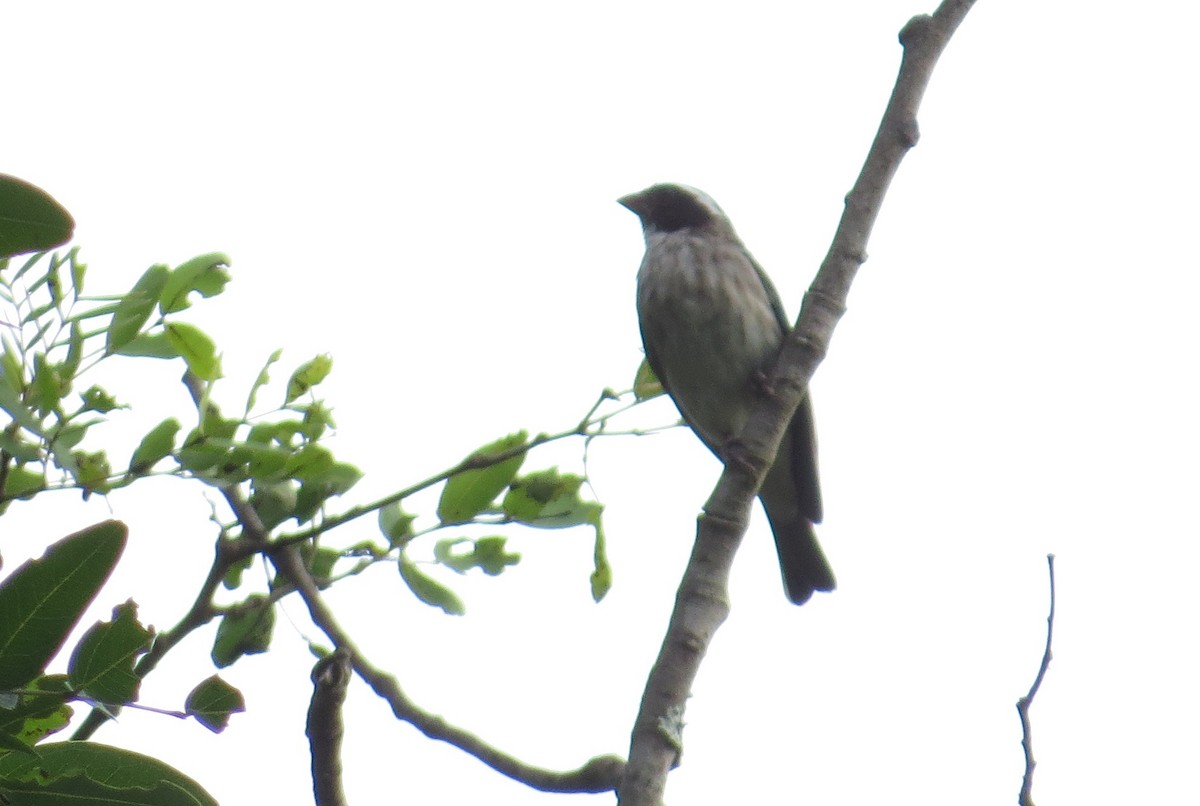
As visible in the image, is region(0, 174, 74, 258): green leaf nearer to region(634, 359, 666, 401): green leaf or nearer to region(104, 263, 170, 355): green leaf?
region(104, 263, 170, 355): green leaf

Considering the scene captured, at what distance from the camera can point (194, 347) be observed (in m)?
2.10

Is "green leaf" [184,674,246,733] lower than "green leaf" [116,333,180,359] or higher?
lower

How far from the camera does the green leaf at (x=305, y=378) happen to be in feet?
7.21

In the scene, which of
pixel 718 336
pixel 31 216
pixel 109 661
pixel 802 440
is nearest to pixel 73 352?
pixel 31 216

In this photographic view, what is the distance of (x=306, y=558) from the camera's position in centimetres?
219

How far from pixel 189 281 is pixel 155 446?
0.84ft

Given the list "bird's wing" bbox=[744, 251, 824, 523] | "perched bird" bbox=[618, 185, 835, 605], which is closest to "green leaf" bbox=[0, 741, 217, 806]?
"perched bird" bbox=[618, 185, 835, 605]

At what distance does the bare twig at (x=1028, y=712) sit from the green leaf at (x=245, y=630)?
1106 millimetres

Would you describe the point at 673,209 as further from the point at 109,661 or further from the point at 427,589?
the point at 109,661

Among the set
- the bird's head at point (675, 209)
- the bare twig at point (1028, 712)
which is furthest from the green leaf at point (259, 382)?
the bird's head at point (675, 209)

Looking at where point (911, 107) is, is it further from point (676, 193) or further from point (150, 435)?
point (676, 193)

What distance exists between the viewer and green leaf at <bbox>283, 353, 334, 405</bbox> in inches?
86.5

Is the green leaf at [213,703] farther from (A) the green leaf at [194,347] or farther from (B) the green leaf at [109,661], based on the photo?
(A) the green leaf at [194,347]

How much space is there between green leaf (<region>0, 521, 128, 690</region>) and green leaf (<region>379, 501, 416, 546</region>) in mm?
600
